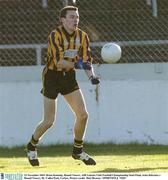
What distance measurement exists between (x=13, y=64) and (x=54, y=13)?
1.74m

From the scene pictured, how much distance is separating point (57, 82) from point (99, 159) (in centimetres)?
149

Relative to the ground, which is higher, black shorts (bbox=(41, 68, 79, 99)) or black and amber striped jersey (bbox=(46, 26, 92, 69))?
black and amber striped jersey (bbox=(46, 26, 92, 69))

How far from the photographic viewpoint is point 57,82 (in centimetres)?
951

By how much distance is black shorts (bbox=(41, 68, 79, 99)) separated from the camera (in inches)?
373

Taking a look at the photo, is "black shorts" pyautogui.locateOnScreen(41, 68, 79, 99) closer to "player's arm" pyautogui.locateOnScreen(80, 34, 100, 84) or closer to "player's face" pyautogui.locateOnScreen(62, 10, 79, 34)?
"player's arm" pyautogui.locateOnScreen(80, 34, 100, 84)

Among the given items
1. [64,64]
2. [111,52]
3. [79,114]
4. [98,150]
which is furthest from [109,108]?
[64,64]

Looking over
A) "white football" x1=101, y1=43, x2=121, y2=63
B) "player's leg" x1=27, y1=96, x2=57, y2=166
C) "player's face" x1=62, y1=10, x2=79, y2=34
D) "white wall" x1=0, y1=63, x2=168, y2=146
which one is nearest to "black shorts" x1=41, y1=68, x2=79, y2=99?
"player's leg" x1=27, y1=96, x2=57, y2=166

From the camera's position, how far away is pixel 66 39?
938cm

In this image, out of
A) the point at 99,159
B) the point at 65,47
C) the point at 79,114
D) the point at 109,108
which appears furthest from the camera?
the point at 109,108

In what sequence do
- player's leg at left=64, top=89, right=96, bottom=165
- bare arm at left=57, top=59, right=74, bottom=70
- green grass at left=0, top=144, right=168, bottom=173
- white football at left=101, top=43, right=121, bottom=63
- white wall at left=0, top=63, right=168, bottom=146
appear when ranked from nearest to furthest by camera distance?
green grass at left=0, top=144, right=168, bottom=173 < bare arm at left=57, top=59, right=74, bottom=70 < player's leg at left=64, top=89, right=96, bottom=165 < white football at left=101, top=43, right=121, bottom=63 < white wall at left=0, top=63, right=168, bottom=146

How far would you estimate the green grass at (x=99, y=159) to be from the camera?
898 centimetres

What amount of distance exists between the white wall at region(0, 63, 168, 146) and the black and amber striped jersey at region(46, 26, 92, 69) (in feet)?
9.20

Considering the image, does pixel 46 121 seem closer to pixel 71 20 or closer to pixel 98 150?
pixel 71 20

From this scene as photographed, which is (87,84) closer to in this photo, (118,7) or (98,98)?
(98,98)
